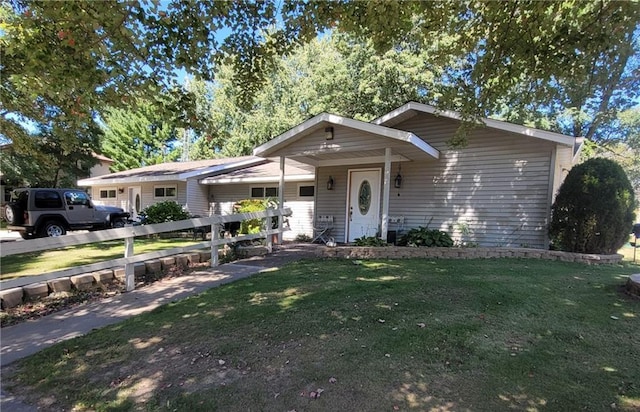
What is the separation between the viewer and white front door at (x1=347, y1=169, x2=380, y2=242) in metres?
10.9

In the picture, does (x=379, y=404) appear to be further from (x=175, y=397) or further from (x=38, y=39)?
(x=38, y=39)

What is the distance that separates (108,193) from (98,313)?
2023 centimetres

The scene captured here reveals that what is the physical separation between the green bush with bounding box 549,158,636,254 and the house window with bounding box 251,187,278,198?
9620 mm

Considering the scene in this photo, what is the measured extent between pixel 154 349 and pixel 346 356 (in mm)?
1774

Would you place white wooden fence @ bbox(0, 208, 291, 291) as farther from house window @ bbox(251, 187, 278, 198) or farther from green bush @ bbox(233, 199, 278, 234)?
house window @ bbox(251, 187, 278, 198)

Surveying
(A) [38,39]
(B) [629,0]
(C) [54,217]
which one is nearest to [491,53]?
(B) [629,0]

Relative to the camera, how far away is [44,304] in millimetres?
4719

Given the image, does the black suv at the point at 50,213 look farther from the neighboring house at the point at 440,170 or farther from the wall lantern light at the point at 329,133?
the wall lantern light at the point at 329,133

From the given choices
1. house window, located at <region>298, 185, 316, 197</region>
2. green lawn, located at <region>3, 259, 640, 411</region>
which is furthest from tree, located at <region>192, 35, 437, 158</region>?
green lawn, located at <region>3, 259, 640, 411</region>

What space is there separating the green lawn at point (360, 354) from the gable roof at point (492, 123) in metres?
3.83

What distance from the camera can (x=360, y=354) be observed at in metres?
3.11

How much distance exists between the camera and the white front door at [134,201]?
19.4m

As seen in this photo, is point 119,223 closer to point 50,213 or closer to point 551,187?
point 50,213

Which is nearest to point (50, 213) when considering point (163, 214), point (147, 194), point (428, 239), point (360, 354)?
point (163, 214)
